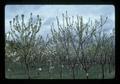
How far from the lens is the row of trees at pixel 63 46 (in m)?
2.13

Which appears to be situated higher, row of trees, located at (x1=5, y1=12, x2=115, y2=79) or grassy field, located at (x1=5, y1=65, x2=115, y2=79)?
row of trees, located at (x1=5, y1=12, x2=115, y2=79)

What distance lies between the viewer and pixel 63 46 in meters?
2.15

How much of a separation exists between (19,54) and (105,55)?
0.70 metres

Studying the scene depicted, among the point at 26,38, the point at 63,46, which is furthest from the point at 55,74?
the point at 26,38

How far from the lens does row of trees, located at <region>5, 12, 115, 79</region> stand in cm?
213

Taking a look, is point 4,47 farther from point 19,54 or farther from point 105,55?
point 105,55

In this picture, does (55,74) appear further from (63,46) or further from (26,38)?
(26,38)

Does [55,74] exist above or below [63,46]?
below

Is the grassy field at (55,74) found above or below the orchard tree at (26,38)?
below

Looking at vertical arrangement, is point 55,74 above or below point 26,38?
below

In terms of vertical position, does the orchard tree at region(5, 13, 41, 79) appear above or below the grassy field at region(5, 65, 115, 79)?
above

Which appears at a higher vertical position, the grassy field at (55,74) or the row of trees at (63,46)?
the row of trees at (63,46)
